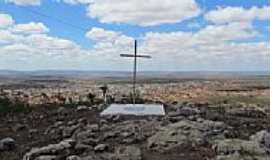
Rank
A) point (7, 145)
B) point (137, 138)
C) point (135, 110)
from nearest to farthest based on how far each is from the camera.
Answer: point (137, 138) < point (7, 145) < point (135, 110)

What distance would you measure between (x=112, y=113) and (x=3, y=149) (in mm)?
4208

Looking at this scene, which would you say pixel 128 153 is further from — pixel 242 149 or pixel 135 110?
pixel 135 110

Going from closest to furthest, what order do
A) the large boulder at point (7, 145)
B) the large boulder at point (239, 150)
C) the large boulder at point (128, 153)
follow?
the large boulder at point (239, 150)
the large boulder at point (128, 153)
the large boulder at point (7, 145)

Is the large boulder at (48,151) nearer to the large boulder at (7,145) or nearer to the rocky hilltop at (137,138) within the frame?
the rocky hilltop at (137,138)

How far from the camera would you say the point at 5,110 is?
19.5 metres

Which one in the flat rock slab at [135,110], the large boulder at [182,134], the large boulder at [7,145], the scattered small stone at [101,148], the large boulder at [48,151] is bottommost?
the large boulder at [7,145]

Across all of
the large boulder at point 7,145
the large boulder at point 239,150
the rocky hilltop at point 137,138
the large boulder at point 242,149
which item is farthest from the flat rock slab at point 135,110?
the large boulder at point 239,150

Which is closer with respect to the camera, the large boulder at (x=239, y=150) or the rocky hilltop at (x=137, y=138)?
the large boulder at (x=239, y=150)

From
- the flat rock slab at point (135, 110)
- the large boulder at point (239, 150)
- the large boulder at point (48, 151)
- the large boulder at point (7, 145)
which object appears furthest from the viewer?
the flat rock slab at point (135, 110)

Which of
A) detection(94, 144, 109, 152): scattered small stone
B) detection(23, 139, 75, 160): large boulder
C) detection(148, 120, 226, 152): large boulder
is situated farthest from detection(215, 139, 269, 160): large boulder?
detection(23, 139, 75, 160): large boulder

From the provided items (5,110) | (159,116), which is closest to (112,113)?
(159,116)

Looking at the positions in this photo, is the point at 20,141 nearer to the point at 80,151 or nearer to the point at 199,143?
the point at 80,151

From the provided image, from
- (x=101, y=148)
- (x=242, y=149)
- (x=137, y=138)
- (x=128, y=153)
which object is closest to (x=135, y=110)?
(x=137, y=138)

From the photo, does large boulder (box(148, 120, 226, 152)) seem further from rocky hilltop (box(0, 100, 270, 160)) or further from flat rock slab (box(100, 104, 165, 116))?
flat rock slab (box(100, 104, 165, 116))
